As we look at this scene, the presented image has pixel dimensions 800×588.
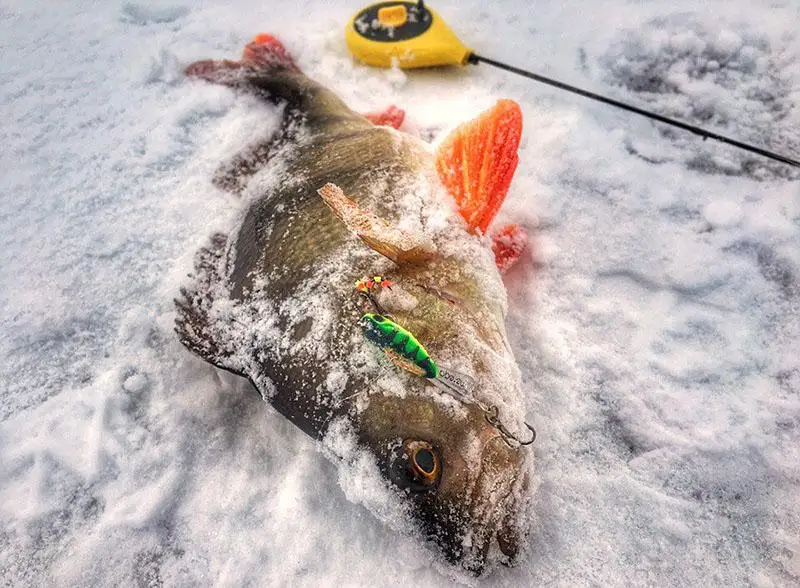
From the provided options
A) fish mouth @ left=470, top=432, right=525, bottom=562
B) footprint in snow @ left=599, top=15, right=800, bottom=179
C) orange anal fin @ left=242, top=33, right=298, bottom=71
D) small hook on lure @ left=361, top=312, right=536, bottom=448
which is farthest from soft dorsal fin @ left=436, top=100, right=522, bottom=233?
orange anal fin @ left=242, top=33, right=298, bottom=71

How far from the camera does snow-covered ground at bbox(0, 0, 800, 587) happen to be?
6.36 feet

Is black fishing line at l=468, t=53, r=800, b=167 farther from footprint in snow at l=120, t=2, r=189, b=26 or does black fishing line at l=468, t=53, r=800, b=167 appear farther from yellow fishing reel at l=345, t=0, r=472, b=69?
footprint in snow at l=120, t=2, r=189, b=26

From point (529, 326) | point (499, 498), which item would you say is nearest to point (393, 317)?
point (499, 498)

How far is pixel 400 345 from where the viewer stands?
1628 mm

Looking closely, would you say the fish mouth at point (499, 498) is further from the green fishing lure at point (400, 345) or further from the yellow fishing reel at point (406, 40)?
the yellow fishing reel at point (406, 40)

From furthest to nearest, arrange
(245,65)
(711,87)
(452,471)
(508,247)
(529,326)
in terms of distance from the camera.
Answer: (245,65) → (711,87) → (508,247) → (529,326) → (452,471)

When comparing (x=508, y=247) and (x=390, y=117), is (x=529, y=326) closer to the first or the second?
(x=508, y=247)

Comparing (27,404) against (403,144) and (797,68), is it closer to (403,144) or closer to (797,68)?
(403,144)

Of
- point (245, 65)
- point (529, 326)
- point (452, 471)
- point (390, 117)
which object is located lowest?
point (529, 326)

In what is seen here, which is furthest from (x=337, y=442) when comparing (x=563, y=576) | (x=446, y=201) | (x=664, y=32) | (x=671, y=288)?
(x=664, y=32)

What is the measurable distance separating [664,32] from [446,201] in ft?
7.68

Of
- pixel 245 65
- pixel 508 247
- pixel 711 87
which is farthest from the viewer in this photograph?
pixel 245 65

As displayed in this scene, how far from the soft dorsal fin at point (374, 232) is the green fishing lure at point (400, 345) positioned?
31cm

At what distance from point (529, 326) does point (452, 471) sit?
1.06 meters
